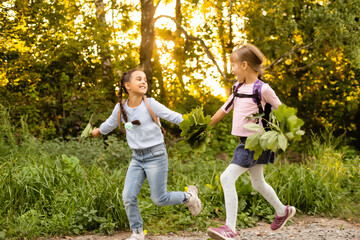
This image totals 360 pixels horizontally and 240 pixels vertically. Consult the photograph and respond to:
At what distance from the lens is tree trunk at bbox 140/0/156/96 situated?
9.02 meters

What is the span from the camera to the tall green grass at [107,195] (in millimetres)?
4781

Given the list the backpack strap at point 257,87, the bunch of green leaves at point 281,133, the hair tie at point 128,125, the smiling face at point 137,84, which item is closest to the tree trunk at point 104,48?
the smiling face at point 137,84

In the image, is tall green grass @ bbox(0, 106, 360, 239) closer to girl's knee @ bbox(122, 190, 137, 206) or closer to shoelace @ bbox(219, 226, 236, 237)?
girl's knee @ bbox(122, 190, 137, 206)

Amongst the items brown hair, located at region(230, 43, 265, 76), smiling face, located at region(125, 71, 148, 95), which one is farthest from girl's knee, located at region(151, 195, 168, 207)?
brown hair, located at region(230, 43, 265, 76)

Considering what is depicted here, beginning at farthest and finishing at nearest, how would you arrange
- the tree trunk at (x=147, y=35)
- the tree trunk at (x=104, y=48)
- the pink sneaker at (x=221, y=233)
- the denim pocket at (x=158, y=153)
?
the tree trunk at (x=147, y=35) < the tree trunk at (x=104, y=48) < the denim pocket at (x=158, y=153) < the pink sneaker at (x=221, y=233)

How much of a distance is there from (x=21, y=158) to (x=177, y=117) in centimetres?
310

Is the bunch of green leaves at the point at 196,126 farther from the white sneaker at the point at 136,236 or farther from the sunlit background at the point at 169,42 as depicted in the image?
the sunlit background at the point at 169,42

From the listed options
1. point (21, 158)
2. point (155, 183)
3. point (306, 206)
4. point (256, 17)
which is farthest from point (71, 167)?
point (256, 17)

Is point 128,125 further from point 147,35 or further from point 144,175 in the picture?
point 147,35

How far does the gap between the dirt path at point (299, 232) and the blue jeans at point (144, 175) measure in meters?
0.56

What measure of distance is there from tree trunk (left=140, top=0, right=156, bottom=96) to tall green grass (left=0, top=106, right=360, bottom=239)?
2819mm

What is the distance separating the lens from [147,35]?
9133 mm

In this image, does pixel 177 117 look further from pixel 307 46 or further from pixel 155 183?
pixel 307 46

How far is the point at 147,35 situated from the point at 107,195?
4.98m
